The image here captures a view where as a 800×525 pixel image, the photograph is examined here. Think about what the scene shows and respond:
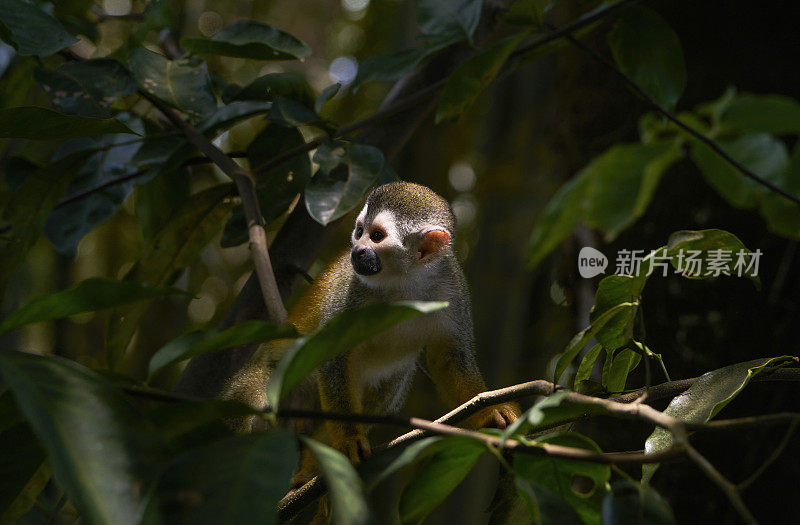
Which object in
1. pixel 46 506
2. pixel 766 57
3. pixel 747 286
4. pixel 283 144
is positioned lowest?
pixel 46 506

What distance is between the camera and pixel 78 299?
0.76 m

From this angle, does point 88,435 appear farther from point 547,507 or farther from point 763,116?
point 763,116

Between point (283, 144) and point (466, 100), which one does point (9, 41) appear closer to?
point (283, 144)

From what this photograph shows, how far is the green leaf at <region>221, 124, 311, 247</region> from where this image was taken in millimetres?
1678

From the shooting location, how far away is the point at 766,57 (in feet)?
5.24

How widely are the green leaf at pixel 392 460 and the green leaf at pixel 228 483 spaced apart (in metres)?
0.10

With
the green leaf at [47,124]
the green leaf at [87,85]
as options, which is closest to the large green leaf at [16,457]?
the green leaf at [47,124]

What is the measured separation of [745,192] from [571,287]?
147cm

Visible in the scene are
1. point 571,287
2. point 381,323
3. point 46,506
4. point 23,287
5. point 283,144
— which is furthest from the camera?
point 23,287

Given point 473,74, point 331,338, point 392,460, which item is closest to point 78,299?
point 331,338

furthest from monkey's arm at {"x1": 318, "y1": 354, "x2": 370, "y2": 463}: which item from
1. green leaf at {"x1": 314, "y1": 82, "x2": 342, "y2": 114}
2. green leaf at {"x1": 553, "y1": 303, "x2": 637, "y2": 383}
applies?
green leaf at {"x1": 553, "y1": 303, "x2": 637, "y2": 383}

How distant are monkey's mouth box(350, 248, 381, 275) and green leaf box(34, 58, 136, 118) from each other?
607mm

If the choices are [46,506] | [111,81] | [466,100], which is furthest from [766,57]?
[46,506]

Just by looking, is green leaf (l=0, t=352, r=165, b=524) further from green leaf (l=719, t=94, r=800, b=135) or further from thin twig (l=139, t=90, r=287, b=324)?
green leaf (l=719, t=94, r=800, b=135)
